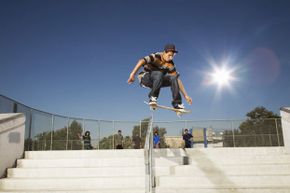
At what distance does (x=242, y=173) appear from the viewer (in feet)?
18.7

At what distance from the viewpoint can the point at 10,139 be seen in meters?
6.59

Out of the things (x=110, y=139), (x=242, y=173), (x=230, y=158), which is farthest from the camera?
(x=110, y=139)

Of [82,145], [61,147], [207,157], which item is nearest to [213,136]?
[82,145]

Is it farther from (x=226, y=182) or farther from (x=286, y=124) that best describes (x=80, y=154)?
(x=286, y=124)

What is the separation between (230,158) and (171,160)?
1493mm

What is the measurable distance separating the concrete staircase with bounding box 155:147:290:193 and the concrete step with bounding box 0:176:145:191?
1.93 feet

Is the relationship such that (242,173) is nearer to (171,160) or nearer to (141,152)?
(171,160)

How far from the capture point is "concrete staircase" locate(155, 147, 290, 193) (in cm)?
517

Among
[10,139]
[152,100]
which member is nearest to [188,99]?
[152,100]

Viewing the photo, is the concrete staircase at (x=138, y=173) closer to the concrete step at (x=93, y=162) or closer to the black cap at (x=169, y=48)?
the concrete step at (x=93, y=162)

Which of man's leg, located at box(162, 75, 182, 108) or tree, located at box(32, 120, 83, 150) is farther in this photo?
tree, located at box(32, 120, 83, 150)

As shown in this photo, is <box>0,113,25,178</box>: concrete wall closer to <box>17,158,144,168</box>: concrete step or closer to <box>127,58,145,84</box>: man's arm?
<box>17,158,144,168</box>: concrete step

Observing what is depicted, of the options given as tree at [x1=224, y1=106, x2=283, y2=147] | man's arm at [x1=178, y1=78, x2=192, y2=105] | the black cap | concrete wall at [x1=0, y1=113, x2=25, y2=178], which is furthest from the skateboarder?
tree at [x1=224, y1=106, x2=283, y2=147]

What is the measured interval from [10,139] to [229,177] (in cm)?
520
